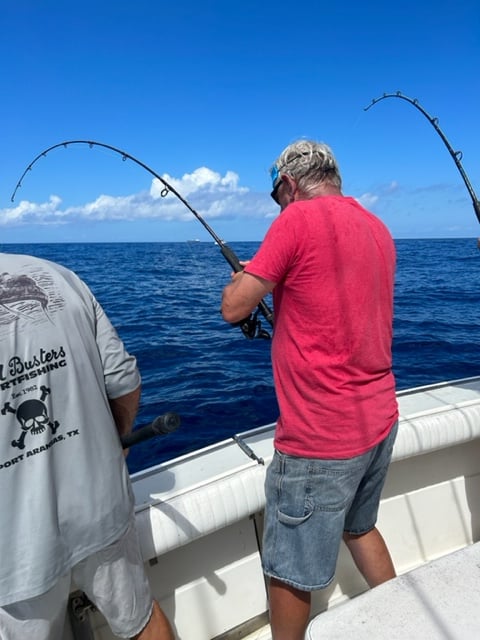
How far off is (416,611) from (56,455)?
0.94 metres

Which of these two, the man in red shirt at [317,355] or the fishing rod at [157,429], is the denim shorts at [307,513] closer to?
the man in red shirt at [317,355]

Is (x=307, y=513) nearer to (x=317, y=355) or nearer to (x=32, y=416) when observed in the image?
(x=317, y=355)

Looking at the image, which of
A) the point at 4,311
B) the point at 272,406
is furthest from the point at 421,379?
the point at 4,311

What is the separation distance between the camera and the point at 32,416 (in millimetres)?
1088

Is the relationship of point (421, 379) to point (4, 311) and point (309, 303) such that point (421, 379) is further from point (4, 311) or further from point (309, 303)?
point (4, 311)

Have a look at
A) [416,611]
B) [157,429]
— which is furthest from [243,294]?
[416,611]

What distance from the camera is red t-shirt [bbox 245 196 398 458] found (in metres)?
1.26

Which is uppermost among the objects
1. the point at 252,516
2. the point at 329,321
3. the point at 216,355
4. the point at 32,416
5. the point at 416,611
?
the point at 329,321

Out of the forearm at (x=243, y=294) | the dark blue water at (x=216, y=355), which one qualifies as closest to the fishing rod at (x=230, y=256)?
the forearm at (x=243, y=294)

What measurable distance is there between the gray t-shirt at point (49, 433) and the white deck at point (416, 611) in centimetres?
62

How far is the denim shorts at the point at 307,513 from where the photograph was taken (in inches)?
53.2

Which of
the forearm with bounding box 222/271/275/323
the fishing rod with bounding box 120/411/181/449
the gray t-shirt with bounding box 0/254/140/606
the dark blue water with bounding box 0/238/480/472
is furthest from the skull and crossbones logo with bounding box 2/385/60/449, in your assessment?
the dark blue water with bounding box 0/238/480/472

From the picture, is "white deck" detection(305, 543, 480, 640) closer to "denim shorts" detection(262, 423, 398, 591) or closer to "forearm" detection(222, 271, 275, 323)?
"denim shorts" detection(262, 423, 398, 591)

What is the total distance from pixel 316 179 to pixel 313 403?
66cm
